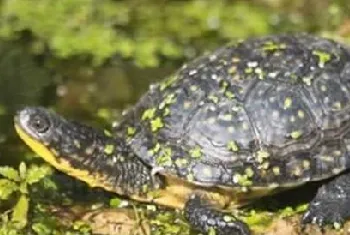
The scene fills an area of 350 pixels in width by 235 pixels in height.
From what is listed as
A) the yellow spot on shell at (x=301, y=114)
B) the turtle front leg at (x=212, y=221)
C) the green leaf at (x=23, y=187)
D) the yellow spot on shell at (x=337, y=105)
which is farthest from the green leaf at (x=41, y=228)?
the yellow spot on shell at (x=337, y=105)

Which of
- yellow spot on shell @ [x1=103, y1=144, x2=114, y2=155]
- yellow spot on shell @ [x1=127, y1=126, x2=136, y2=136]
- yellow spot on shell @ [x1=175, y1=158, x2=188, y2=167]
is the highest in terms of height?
yellow spot on shell @ [x1=127, y1=126, x2=136, y2=136]

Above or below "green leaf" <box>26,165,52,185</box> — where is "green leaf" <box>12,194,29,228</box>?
below

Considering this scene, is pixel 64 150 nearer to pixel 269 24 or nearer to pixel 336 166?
pixel 336 166

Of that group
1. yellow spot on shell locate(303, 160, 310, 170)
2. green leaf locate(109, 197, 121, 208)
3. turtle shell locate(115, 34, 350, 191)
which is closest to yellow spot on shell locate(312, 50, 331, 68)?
turtle shell locate(115, 34, 350, 191)

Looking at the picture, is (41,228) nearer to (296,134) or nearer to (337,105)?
(296,134)

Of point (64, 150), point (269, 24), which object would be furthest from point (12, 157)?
point (269, 24)

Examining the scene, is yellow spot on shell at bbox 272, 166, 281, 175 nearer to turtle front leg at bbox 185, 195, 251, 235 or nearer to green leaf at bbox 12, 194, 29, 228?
turtle front leg at bbox 185, 195, 251, 235
